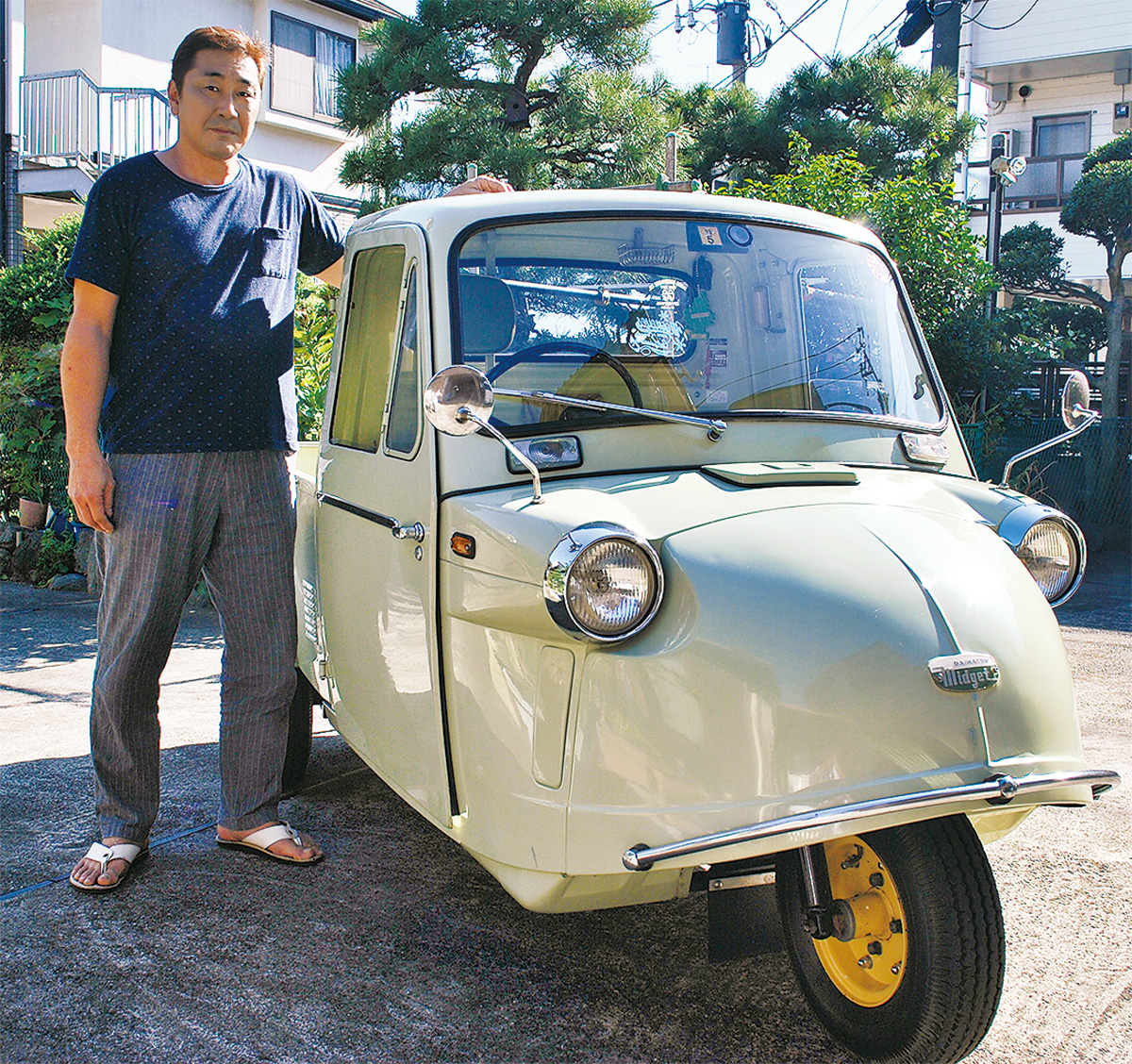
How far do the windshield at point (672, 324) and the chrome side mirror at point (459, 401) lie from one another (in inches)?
14.1

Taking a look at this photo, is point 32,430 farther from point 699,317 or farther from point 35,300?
point 699,317

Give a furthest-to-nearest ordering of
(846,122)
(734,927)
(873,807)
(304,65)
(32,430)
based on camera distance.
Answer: (304,65), (846,122), (32,430), (734,927), (873,807)

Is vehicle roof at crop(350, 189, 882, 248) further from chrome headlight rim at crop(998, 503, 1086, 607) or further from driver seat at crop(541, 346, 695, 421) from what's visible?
chrome headlight rim at crop(998, 503, 1086, 607)

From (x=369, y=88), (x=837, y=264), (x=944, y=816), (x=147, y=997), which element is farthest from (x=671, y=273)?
(x=369, y=88)

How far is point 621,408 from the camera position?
2.64 metres

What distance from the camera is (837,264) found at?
3.26 m

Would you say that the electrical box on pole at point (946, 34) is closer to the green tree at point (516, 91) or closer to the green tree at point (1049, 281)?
the green tree at point (1049, 281)

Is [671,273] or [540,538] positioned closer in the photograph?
[540,538]

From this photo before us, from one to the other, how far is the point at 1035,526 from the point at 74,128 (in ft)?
49.6

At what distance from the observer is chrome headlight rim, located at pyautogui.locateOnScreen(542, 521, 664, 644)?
2129mm

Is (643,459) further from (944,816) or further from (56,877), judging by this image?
(56,877)

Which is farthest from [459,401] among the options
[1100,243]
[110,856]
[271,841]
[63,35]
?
[63,35]

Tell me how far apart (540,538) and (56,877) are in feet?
6.69

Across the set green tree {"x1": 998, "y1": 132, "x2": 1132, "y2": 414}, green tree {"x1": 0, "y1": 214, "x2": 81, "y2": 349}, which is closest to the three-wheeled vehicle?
green tree {"x1": 0, "y1": 214, "x2": 81, "y2": 349}
